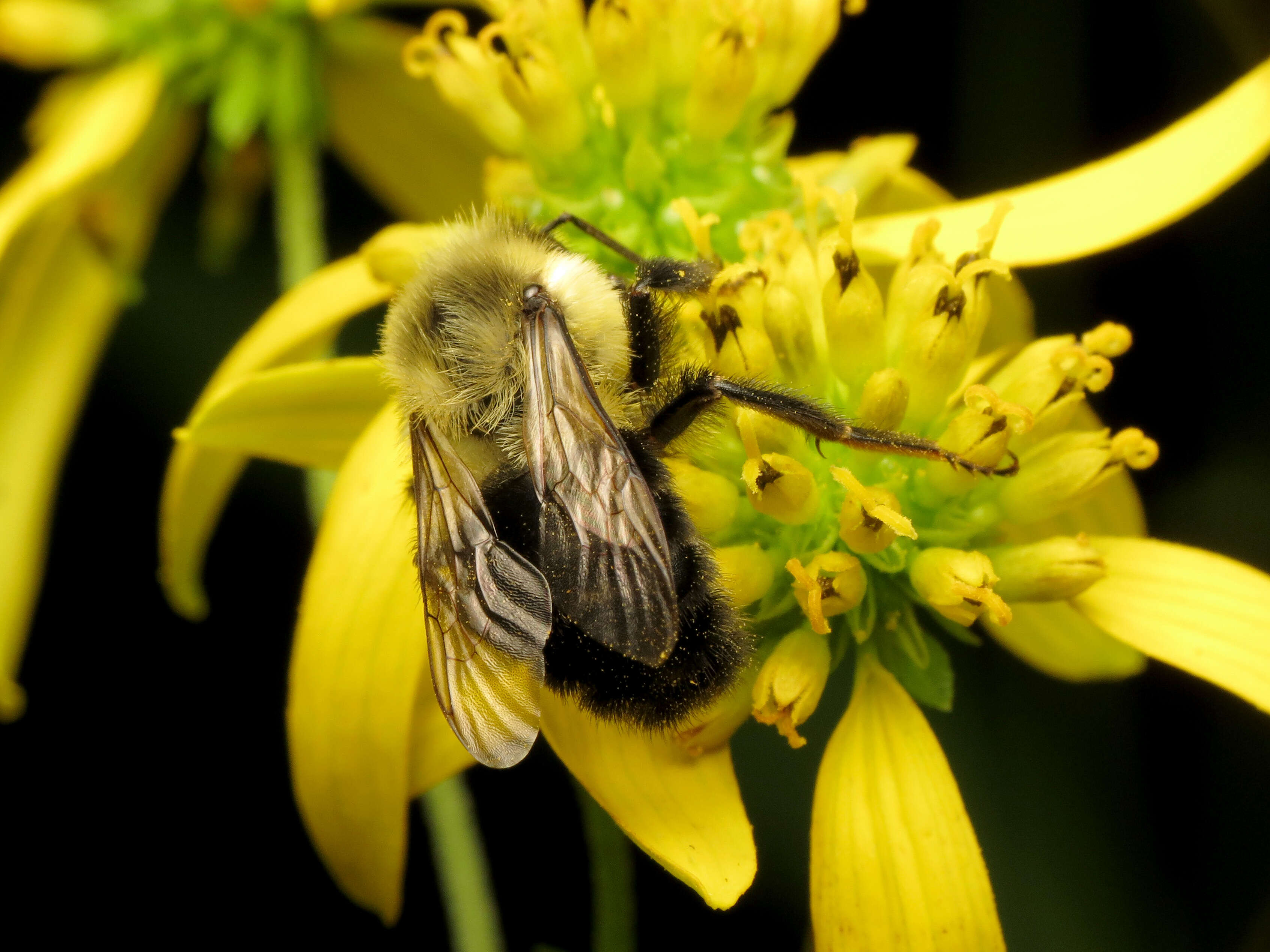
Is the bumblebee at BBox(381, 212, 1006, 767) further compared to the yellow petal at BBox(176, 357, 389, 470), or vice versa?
the yellow petal at BBox(176, 357, 389, 470)

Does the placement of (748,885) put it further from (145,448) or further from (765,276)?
(145,448)

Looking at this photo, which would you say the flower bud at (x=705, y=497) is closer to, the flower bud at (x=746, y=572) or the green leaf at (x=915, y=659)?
the flower bud at (x=746, y=572)

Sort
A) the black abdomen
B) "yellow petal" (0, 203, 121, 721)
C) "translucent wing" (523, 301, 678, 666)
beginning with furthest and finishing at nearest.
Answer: "yellow petal" (0, 203, 121, 721) → the black abdomen → "translucent wing" (523, 301, 678, 666)

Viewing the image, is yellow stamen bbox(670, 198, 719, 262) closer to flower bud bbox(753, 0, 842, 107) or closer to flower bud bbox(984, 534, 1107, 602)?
flower bud bbox(753, 0, 842, 107)

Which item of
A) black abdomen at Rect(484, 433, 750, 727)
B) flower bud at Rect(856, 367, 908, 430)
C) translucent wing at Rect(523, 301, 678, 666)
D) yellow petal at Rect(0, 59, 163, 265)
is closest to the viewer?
translucent wing at Rect(523, 301, 678, 666)

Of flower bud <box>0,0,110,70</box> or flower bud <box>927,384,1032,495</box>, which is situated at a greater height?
flower bud <box>0,0,110,70</box>

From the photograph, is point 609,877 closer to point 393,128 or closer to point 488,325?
point 488,325

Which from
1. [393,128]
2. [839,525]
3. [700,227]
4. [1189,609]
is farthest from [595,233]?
[393,128]

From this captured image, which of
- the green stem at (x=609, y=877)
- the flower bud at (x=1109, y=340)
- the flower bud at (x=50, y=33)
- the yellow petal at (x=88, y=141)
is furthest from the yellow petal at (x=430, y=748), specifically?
the flower bud at (x=50, y=33)

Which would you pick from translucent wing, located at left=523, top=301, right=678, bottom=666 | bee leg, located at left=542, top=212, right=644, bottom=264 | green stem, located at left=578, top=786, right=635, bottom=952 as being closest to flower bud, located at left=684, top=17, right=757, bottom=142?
bee leg, located at left=542, top=212, right=644, bottom=264
